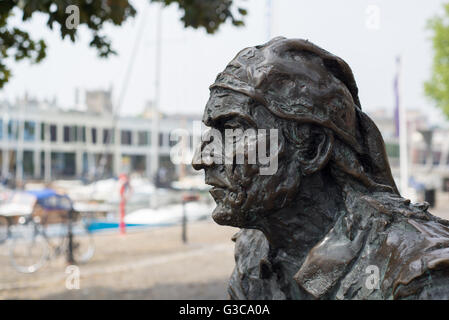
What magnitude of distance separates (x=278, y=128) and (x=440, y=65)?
24.0 meters

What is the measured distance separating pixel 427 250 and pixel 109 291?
6625 mm

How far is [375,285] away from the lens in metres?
1.54

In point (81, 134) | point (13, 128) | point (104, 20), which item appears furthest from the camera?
point (81, 134)

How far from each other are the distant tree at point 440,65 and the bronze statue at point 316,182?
75.8 feet

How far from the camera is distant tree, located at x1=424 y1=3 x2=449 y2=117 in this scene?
2262cm

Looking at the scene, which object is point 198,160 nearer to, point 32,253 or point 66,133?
point 32,253

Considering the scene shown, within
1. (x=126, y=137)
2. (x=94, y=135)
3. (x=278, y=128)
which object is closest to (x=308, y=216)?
(x=278, y=128)

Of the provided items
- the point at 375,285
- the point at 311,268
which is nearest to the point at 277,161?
the point at 311,268

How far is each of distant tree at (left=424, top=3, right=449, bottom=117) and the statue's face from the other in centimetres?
2327

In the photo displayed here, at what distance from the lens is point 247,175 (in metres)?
1.63

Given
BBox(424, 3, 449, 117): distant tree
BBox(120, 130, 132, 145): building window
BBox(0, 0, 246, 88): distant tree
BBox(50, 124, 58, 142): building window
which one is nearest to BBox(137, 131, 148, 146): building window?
BBox(120, 130, 132, 145): building window

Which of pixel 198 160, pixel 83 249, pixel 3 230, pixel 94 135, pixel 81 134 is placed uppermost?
pixel 198 160

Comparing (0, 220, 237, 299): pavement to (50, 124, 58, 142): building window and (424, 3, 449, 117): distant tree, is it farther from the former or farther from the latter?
(50, 124, 58, 142): building window
